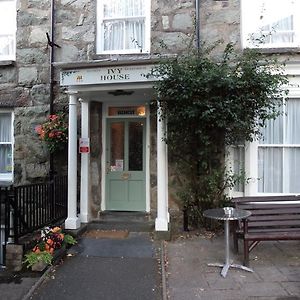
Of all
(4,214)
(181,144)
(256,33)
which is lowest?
(4,214)

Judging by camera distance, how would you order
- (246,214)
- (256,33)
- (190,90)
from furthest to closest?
(256,33)
(190,90)
(246,214)

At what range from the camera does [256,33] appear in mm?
7887

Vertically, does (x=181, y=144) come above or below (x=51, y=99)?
below

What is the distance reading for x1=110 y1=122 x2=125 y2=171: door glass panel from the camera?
27.1 ft

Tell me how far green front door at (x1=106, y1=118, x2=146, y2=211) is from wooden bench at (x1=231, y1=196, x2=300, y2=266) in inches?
99.4

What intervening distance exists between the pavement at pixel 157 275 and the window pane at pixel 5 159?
10.5 feet

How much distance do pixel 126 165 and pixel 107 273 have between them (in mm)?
3241

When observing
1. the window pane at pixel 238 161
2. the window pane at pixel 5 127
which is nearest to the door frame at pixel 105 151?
the window pane at pixel 238 161

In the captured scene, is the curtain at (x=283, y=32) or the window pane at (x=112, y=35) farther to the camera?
the window pane at (x=112, y=35)

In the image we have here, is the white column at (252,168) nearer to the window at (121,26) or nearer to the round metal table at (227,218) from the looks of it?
the round metal table at (227,218)

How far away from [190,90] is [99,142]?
262 cm

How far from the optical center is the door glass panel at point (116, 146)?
827 centimetres

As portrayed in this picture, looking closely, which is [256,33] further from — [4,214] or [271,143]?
[4,214]

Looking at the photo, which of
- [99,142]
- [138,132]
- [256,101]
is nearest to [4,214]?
[99,142]
